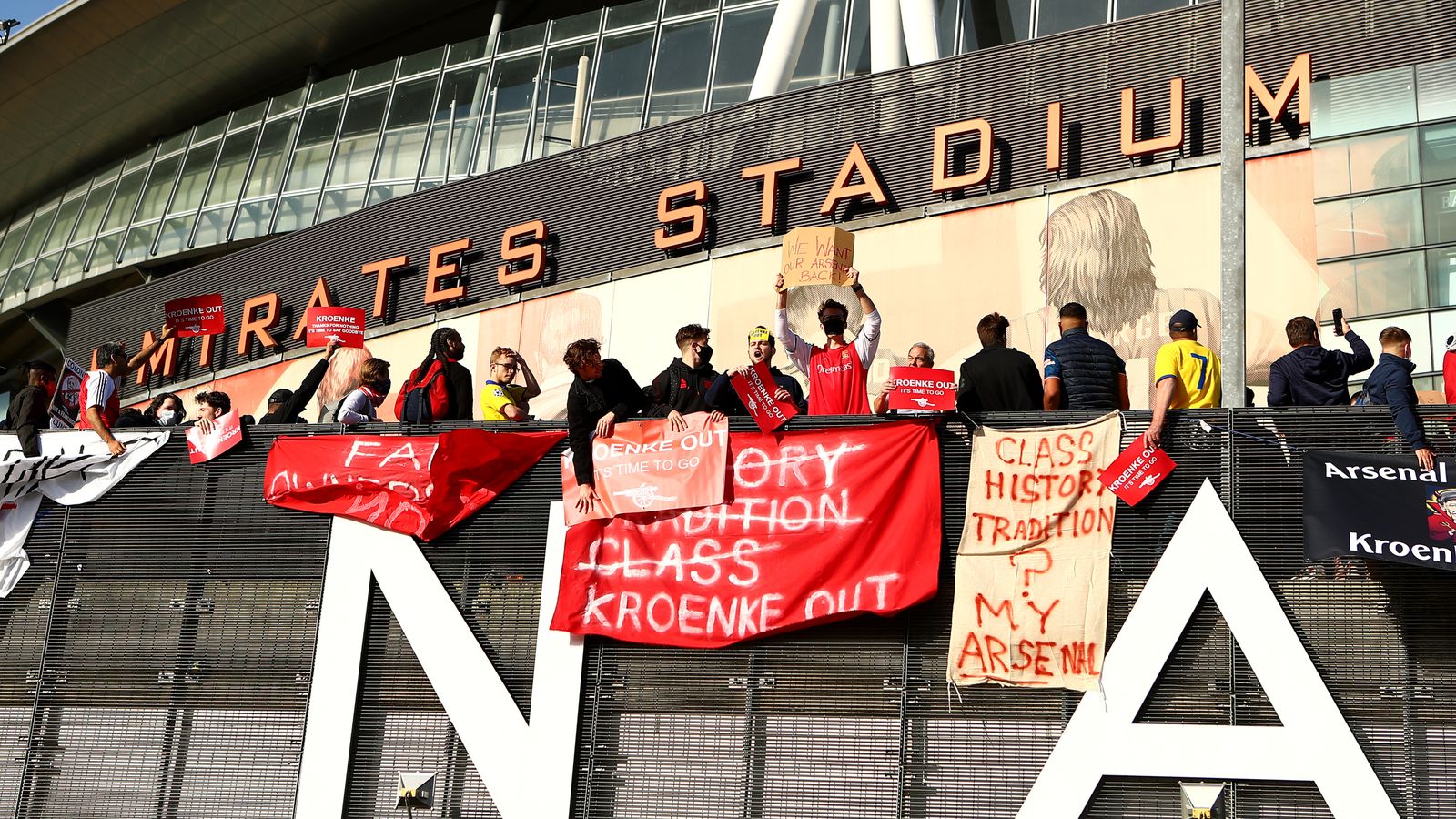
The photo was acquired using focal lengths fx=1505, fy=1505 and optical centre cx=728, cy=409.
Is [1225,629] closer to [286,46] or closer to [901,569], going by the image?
[901,569]

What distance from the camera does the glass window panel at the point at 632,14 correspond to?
22.8 meters

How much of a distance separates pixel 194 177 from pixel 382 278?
420 inches

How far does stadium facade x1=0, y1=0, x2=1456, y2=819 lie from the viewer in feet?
26.9

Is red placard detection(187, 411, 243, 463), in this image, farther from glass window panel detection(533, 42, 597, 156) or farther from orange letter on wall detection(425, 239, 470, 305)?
glass window panel detection(533, 42, 597, 156)

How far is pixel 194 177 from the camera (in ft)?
97.9

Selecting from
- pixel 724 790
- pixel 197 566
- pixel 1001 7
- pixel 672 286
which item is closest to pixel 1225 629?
pixel 724 790

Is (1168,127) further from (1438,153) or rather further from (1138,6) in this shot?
(1138,6)

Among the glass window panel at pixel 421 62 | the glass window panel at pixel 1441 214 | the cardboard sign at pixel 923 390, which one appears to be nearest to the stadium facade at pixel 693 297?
the glass window panel at pixel 1441 214

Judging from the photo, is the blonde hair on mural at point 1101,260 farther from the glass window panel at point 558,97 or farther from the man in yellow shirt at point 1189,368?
the glass window panel at point 558,97

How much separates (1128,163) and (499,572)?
849 cm

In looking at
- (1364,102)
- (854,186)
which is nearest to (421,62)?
(854,186)

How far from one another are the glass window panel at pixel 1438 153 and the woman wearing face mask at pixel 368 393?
8.65 meters

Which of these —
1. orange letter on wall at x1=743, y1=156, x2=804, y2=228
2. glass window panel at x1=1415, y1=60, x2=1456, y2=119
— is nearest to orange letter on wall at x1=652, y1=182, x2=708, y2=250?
orange letter on wall at x1=743, y1=156, x2=804, y2=228

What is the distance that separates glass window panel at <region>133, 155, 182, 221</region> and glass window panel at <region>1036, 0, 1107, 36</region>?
63.0 ft
